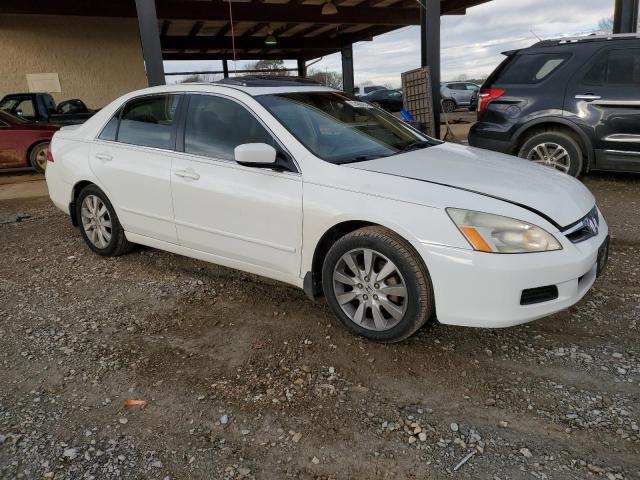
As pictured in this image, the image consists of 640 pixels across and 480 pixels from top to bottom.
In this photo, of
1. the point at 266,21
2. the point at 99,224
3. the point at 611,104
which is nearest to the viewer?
the point at 99,224

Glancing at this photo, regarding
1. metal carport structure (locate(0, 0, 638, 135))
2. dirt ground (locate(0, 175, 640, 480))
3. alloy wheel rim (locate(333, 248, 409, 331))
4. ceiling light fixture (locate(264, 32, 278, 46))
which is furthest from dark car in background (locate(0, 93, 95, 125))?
alloy wheel rim (locate(333, 248, 409, 331))

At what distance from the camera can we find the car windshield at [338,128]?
3.42 m

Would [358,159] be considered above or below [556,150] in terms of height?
above

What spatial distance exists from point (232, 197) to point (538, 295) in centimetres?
198

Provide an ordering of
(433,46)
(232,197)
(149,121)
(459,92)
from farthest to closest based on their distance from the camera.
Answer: (459,92)
(433,46)
(149,121)
(232,197)

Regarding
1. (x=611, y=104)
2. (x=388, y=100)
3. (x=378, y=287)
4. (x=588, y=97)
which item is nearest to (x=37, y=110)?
(x=588, y=97)

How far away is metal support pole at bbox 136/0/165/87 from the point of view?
25.1ft

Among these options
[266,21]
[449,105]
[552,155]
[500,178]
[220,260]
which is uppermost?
[266,21]

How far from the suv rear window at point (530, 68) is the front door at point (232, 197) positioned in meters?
4.60

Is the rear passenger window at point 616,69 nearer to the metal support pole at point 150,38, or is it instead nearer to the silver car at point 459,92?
the metal support pole at point 150,38

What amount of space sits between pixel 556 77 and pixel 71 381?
250 inches

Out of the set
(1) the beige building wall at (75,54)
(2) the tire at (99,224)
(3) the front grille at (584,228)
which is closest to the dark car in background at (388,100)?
(1) the beige building wall at (75,54)

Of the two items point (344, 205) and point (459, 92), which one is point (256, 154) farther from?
point (459, 92)

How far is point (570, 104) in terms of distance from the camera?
6.42 metres
